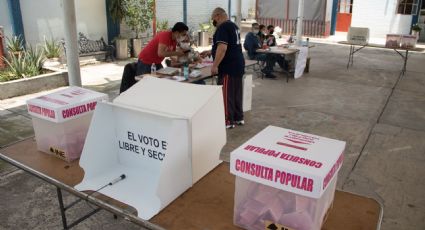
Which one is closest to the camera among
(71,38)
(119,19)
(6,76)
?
(71,38)

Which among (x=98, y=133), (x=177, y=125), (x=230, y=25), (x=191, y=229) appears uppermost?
(x=230, y=25)

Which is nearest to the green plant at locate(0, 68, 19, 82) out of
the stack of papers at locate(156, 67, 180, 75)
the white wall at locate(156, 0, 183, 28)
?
the stack of papers at locate(156, 67, 180, 75)

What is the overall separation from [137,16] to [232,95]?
6777 mm

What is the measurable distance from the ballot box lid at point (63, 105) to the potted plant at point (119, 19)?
343 inches

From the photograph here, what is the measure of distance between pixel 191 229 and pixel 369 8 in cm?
1725

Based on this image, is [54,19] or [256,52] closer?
[256,52]

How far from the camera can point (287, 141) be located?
1706mm

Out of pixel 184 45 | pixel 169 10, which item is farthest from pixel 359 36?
pixel 169 10

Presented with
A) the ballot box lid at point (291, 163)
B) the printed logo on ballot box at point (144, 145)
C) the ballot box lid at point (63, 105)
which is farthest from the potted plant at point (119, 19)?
the ballot box lid at point (291, 163)

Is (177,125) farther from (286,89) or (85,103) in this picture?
(286,89)

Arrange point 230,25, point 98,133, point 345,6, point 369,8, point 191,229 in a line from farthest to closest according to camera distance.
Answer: point 345,6
point 369,8
point 230,25
point 98,133
point 191,229

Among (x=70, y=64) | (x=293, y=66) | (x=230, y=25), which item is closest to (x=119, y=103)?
(x=230, y=25)

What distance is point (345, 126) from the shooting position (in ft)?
18.8

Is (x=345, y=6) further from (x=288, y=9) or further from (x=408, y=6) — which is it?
(x=408, y=6)
